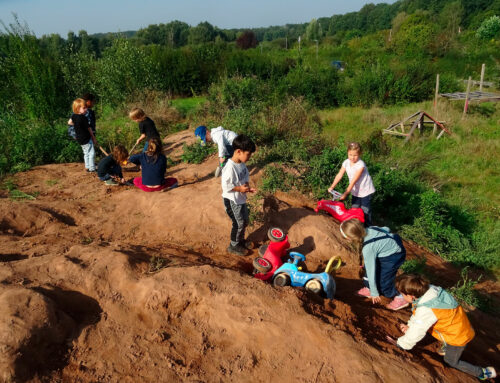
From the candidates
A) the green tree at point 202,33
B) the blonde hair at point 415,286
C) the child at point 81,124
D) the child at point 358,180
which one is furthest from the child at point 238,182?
the green tree at point 202,33

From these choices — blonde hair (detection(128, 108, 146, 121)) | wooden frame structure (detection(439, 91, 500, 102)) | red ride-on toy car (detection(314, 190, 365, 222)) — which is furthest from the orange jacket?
wooden frame structure (detection(439, 91, 500, 102))

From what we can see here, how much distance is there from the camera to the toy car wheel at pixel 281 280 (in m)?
3.57

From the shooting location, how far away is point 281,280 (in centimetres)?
359

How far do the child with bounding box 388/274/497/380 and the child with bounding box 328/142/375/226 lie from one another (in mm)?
1907

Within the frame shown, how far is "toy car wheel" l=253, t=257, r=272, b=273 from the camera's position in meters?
3.79

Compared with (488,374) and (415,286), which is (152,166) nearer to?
(415,286)

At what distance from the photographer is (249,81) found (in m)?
11.8

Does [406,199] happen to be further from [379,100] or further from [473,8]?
[473,8]

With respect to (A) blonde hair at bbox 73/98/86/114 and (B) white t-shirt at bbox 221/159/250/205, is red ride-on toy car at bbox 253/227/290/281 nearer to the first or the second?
(B) white t-shirt at bbox 221/159/250/205

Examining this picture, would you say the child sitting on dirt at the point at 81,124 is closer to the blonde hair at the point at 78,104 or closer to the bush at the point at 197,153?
the blonde hair at the point at 78,104

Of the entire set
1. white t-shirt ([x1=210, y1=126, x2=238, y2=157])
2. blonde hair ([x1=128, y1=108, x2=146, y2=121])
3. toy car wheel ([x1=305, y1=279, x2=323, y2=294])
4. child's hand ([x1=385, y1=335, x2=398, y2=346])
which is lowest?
child's hand ([x1=385, y1=335, x2=398, y2=346])

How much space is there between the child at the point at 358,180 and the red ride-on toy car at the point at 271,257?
122 centimetres

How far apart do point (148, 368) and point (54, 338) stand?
0.79 meters

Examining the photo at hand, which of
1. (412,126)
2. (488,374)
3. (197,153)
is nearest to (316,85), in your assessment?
(412,126)
